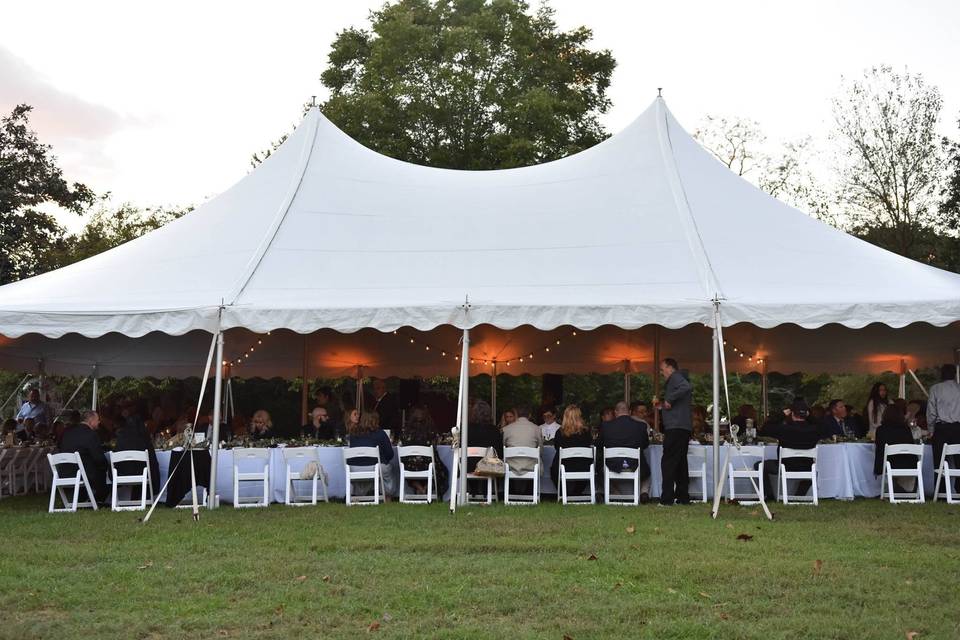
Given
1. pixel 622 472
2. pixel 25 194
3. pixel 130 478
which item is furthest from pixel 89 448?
→ pixel 25 194

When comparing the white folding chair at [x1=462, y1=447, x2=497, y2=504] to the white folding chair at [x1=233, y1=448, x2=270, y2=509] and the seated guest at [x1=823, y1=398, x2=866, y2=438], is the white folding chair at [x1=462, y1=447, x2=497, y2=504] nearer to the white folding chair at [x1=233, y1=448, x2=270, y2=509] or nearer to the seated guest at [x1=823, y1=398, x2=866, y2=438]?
the white folding chair at [x1=233, y1=448, x2=270, y2=509]

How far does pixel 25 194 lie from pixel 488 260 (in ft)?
56.6

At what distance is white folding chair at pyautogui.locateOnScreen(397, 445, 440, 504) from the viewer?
39.1ft

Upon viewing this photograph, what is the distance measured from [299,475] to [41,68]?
1013 centimetres

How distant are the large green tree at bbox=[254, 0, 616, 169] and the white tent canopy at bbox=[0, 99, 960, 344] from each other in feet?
37.1

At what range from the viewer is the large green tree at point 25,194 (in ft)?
83.4

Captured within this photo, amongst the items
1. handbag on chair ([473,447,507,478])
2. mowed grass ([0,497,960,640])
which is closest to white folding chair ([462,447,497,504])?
handbag on chair ([473,447,507,478])

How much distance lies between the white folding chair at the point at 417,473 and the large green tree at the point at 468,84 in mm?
14180

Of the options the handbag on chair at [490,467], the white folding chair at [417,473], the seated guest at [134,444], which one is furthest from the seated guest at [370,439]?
the seated guest at [134,444]

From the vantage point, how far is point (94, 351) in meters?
18.9

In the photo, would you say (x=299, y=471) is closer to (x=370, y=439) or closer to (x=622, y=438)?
(x=370, y=439)

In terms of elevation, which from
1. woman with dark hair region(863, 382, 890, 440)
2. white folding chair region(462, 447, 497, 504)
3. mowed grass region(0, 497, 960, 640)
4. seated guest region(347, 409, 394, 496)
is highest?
woman with dark hair region(863, 382, 890, 440)

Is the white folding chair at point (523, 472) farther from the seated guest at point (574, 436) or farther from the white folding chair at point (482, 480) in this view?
the seated guest at point (574, 436)

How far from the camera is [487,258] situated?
1260 cm
